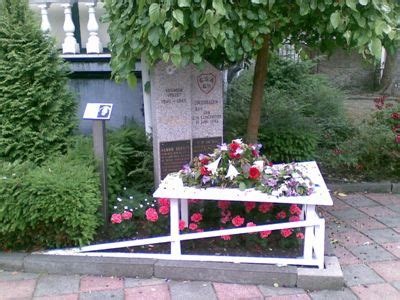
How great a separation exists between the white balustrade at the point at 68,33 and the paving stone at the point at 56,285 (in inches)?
123

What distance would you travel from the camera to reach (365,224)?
15.6 ft

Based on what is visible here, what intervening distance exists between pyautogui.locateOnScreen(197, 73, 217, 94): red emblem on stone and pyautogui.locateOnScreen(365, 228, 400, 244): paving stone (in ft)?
6.70

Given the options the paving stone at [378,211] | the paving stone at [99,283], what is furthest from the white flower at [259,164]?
the paving stone at [378,211]

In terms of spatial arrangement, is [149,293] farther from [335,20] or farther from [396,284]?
[335,20]

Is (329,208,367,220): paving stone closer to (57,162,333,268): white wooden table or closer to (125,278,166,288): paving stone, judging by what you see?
(57,162,333,268): white wooden table

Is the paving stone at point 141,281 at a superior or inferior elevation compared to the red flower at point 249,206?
inferior

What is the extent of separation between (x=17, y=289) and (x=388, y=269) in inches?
113

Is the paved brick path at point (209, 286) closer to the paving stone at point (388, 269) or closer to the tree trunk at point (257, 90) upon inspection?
the paving stone at point (388, 269)

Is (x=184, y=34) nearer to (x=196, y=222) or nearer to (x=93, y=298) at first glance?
(x=196, y=222)

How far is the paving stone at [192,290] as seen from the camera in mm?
3355

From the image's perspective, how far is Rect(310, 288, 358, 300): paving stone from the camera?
3355 millimetres

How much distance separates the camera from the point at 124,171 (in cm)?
476

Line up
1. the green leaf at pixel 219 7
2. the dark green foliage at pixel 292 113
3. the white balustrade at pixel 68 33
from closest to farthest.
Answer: the green leaf at pixel 219 7 < the dark green foliage at pixel 292 113 < the white balustrade at pixel 68 33

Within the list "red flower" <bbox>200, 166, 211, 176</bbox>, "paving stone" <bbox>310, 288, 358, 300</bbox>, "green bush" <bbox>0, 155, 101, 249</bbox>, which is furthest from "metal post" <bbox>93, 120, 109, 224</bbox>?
"paving stone" <bbox>310, 288, 358, 300</bbox>
